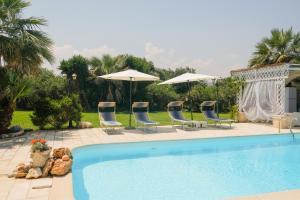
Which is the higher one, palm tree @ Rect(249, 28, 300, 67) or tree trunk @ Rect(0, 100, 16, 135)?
palm tree @ Rect(249, 28, 300, 67)

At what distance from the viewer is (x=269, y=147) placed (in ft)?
35.1

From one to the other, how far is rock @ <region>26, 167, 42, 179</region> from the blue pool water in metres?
0.79

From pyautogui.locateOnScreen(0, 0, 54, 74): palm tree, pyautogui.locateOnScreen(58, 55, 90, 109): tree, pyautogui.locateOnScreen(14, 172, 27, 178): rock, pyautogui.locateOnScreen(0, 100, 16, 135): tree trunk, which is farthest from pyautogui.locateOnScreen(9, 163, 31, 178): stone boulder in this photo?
pyautogui.locateOnScreen(58, 55, 90, 109): tree

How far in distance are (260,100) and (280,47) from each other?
761 cm

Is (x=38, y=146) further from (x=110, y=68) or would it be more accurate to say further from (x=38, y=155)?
(x=110, y=68)

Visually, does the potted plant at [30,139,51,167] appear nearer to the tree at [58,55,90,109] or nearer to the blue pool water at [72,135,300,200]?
the blue pool water at [72,135,300,200]

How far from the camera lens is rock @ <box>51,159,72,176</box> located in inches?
237

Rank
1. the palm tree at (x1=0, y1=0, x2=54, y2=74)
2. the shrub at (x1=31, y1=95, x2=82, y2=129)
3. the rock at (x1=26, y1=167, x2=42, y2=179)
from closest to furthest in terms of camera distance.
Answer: the rock at (x1=26, y1=167, x2=42, y2=179) → the palm tree at (x1=0, y1=0, x2=54, y2=74) → the shrub at (x1=31, y1=95, x2=82, y2=129)

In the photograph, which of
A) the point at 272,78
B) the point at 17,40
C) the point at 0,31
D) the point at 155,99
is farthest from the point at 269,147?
the point at 155,99

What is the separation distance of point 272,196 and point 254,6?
12360 mm

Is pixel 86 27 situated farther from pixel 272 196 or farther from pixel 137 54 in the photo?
pixel 272 196

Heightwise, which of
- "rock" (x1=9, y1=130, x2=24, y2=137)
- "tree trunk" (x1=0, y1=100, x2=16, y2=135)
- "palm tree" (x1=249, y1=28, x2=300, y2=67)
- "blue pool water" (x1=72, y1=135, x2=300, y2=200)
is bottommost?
"blue pool water" (x1=72, y1=135, x2=300, y2=200)

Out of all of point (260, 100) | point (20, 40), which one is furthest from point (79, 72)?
point (260, 100)

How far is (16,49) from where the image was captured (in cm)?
1034
